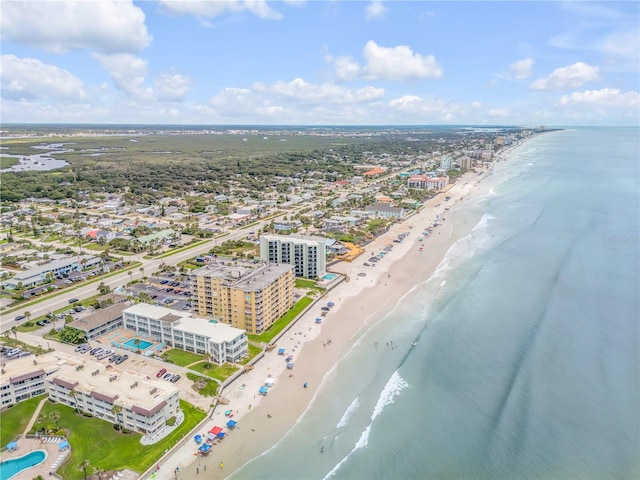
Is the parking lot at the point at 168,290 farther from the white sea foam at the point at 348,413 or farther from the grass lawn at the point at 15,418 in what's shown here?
the white sea foam at the point at 348,413

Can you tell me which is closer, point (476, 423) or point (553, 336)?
point (476, 423)

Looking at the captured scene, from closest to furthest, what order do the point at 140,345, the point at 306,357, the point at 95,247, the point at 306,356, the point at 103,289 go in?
1. the point at 306,357
2. the point at 306,356
3. the point at 140,345
4. the point at 103,289
5. the point at 95,247

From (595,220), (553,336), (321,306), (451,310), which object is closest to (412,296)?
(451,310)

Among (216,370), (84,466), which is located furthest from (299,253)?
(84,466)

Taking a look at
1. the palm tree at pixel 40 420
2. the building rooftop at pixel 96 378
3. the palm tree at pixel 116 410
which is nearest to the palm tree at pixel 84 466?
the palm tree at pixel 116 410

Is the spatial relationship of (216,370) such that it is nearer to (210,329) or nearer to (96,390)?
(210,329)

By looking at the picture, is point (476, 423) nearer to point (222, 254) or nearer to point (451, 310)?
point (451, 310)
